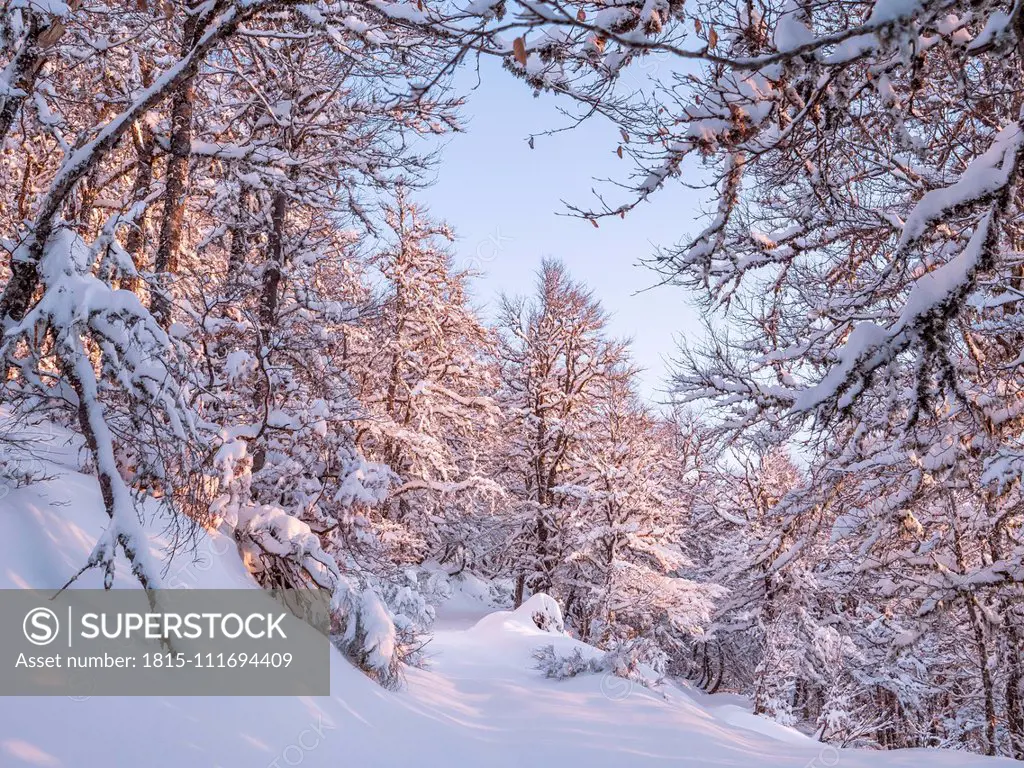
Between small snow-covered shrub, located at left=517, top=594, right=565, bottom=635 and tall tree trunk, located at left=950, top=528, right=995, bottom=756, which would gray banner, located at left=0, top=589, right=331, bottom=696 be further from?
tall tree trunk, located at left=950, top=528, right=995, bottom=756

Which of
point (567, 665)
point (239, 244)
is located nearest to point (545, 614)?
point (567, 665)

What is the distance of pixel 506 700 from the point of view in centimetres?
748

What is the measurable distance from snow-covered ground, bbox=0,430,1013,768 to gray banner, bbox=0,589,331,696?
0.42 ft

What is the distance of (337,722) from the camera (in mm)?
4879

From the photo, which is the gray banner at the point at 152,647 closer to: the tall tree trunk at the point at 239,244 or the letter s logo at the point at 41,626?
the letter s logo at the point at 41,626

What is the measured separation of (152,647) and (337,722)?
157 centimetres

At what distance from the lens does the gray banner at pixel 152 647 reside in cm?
352

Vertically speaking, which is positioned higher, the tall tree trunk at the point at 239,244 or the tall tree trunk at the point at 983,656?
the tall tree trunk at the point at 239,244

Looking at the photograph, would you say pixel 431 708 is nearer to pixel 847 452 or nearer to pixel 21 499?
pixel 21 499

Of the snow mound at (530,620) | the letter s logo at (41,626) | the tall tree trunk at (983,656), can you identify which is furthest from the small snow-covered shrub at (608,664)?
the letter s logo at (41,626)

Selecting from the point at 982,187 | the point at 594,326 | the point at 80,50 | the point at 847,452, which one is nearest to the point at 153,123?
the point at 80,50

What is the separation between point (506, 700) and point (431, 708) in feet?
4.88

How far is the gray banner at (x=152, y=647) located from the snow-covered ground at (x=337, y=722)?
0.42 feet

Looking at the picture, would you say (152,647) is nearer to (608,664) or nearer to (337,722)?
(337,722)
